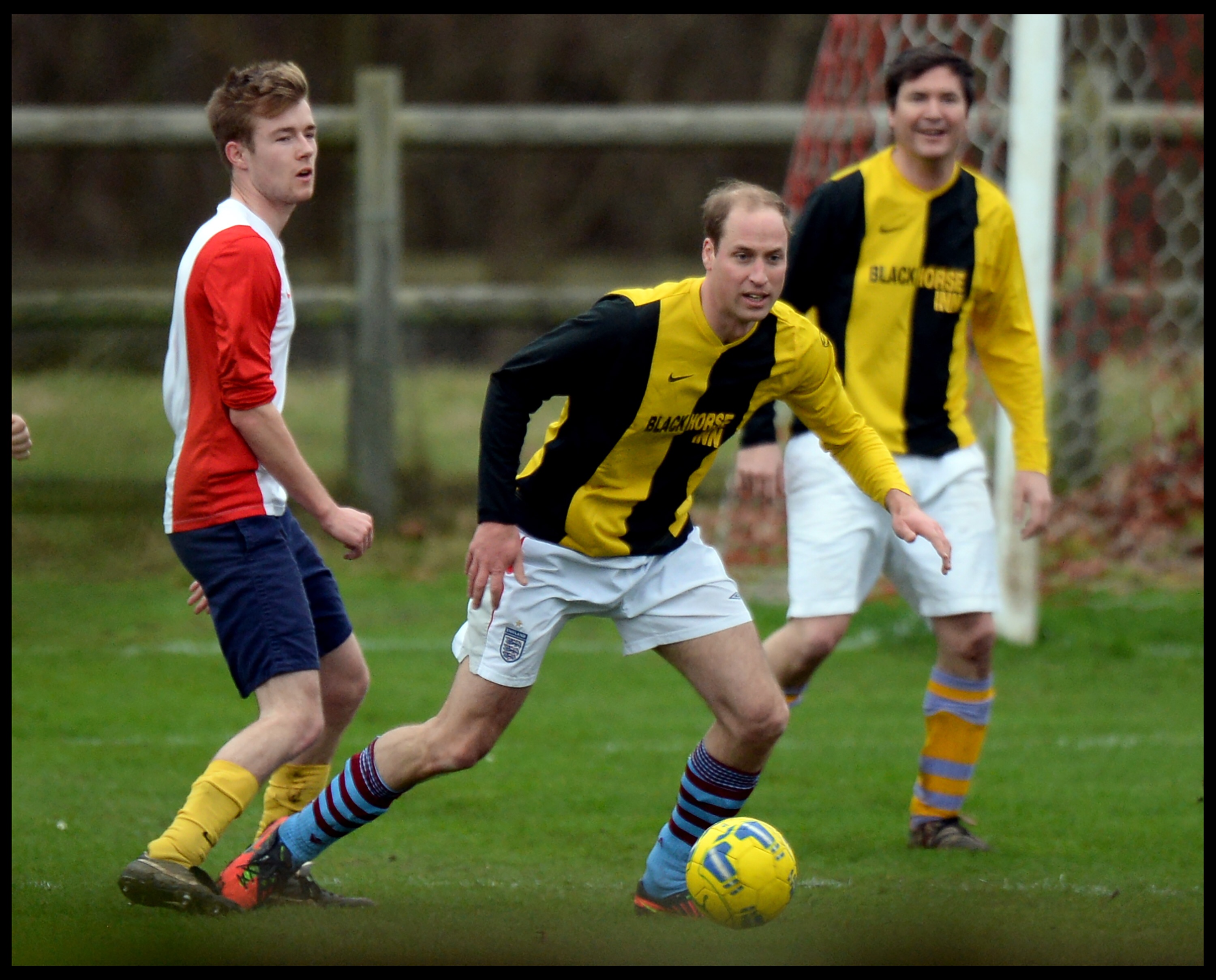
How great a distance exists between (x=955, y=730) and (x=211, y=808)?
2.13m

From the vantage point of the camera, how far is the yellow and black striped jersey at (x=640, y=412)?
3.56m

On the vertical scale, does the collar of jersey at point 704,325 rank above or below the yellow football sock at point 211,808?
above

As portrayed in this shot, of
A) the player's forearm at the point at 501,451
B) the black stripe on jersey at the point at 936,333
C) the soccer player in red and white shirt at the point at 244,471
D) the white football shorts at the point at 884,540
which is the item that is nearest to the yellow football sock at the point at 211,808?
the soccer player in red and white shirt at the point at 244,471

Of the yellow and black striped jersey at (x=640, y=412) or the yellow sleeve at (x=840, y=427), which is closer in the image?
the yellow and black striped jersey at (x=640, y=412)

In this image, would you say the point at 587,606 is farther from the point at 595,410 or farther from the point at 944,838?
the point at 944,838

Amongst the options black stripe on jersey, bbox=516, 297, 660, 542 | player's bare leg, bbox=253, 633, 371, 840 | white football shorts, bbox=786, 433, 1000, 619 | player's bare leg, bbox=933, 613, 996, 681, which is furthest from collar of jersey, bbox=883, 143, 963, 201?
player's bare leg, bbox=253, 633, 371, 840

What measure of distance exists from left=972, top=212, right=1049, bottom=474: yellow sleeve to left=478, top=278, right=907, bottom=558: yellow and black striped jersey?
3.19 ft

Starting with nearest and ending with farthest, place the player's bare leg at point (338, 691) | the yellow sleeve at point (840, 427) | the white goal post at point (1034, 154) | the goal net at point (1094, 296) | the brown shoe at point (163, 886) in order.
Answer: the brown shoe at point (163, 886) < the yellow sleeve at point (840, 427) < the player's bare leg at point (338, 691) < the white goal post at point (1034, 154) < the goal net at point (1094, 296)

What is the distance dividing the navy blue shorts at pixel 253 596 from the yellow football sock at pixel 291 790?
47 centimetres

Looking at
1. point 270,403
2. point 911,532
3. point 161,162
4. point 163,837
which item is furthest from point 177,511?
point 161,162

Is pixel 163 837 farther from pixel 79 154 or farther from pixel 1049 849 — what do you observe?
pixel 79 154

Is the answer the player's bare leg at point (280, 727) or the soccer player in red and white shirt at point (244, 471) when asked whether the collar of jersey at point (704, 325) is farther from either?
the player's bare leg at point (280, 727)

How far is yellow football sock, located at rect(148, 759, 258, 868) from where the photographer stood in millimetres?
3535

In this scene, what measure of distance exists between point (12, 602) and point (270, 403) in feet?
15.7
